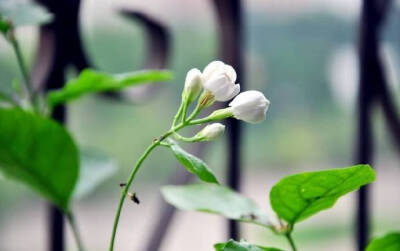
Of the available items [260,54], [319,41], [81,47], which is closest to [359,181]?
[81,47]

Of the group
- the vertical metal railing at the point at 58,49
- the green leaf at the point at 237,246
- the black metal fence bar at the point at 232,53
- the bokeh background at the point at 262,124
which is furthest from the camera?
the bokeh background at the point at 262,124

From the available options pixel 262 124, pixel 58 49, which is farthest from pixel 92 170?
pixel 262 124

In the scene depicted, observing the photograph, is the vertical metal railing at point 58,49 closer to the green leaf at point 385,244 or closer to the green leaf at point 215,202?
the green leaf at point 215,202

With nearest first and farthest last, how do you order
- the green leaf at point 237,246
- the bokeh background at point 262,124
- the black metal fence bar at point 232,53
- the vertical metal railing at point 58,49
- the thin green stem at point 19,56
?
the green leaf at point 237,246, the thin green stem at point 19,56, the vertical metal railing at point 58,49, the black metal fence bar at point 232,53, the bokeh background at point 262,124

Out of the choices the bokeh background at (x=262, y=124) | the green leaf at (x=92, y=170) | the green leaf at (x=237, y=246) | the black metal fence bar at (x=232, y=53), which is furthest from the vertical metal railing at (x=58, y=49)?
the bokeh background at (x=262, y=124)

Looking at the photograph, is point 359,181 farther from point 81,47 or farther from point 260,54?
point 260,54

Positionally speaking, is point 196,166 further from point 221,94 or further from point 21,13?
point 21,13
